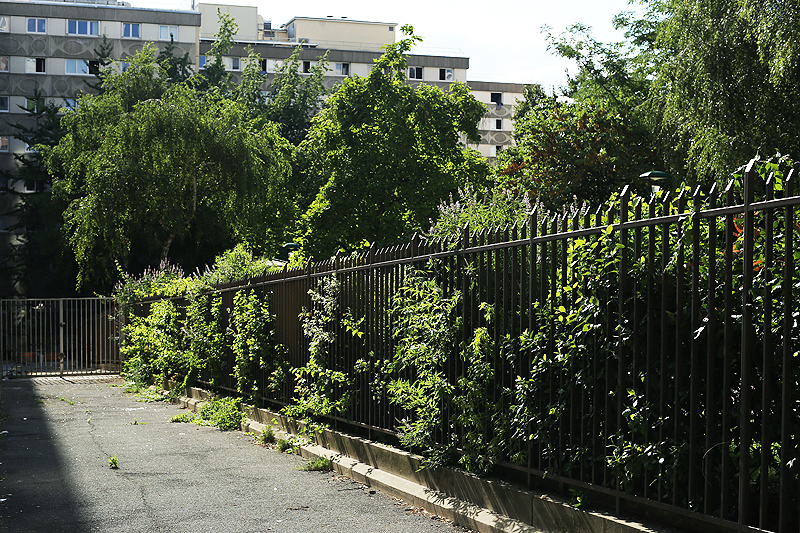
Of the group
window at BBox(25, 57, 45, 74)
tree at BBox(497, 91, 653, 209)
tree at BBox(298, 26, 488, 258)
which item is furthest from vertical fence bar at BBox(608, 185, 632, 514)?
window at BBox(25, 57, 45, 74)

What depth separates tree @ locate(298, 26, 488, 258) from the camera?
122 ft

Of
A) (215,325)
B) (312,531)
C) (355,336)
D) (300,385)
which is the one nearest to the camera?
(312,531)

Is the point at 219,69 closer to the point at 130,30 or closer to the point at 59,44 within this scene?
the point at 130,30

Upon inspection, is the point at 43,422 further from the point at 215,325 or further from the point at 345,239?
the point at 345,239

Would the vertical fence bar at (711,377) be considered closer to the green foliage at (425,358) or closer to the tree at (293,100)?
the green foliage at (425,358)

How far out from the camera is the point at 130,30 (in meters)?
65.8

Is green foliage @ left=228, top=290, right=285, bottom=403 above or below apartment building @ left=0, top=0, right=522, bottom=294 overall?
below

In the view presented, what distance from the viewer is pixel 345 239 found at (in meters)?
37.1

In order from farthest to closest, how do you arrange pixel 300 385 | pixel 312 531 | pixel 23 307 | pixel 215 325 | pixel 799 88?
pixel 23 307, pixel 799 88, pixel 215 325, pixel 300 385, pixel 312 531

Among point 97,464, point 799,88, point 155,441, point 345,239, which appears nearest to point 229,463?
point 97,464

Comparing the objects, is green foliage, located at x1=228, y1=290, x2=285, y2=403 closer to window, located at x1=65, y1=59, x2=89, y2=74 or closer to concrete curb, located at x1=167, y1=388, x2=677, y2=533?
concrete curb, located at x1=167, y1=388, x2=677, y2=533

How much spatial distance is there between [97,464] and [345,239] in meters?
27.7

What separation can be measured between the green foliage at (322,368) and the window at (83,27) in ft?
201

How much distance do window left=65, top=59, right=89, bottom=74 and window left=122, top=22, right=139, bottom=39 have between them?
3.84m
